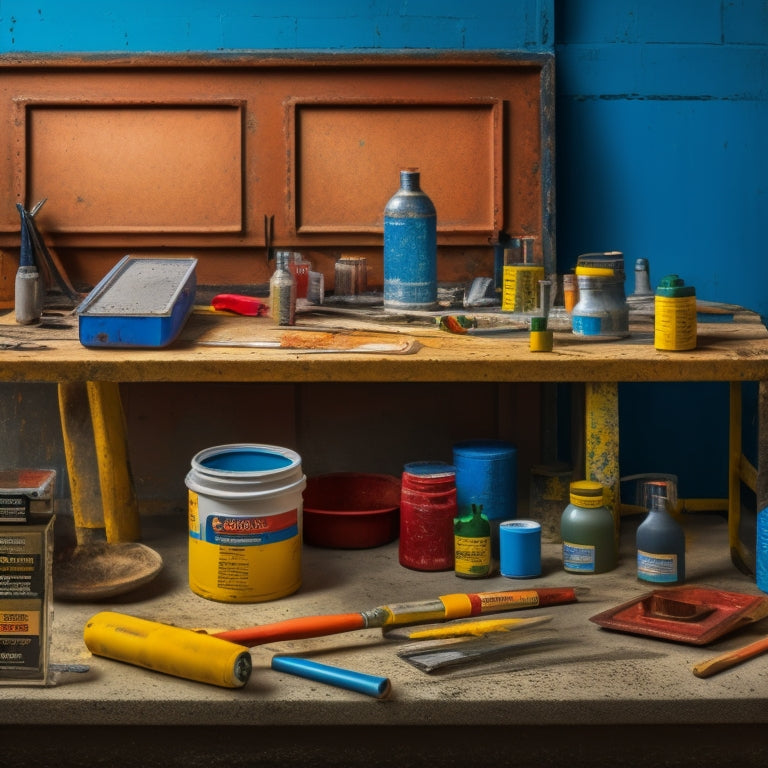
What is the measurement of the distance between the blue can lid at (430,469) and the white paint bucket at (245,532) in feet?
1.18

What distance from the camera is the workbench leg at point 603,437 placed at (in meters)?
3.01

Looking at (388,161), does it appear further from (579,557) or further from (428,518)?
(579,557)

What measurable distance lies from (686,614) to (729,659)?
0.83 feet

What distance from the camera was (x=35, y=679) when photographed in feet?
7.89

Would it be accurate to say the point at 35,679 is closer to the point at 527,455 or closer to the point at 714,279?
the point at 527,455

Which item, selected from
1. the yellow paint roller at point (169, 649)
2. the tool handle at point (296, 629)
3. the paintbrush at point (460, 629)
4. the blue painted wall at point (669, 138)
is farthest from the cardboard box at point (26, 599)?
the blue painted wall at point (669, 138)

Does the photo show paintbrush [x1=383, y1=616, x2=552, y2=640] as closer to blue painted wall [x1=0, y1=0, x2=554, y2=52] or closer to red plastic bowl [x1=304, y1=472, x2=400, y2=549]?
red plastic bowl [x1=304, y1=472, x2=400, y2=549]

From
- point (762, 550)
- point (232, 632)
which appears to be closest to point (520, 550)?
point (762, 550)

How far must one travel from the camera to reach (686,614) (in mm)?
2711

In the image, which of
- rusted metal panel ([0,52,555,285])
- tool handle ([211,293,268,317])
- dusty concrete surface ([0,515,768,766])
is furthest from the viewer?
rusted metal panel ([0,52,555,285])

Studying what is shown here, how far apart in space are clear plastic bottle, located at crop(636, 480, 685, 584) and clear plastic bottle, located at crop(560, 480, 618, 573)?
103 millimetres

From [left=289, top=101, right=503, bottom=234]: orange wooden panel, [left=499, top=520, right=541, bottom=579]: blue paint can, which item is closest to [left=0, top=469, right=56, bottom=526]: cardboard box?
[left=499, top=520, right=541, bottom=579]: blue paint can

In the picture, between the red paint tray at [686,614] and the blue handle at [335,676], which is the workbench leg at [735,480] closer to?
the red paint tray at [686,614]

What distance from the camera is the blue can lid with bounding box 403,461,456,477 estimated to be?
3.14 m
